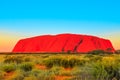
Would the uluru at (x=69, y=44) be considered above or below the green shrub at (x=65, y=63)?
below

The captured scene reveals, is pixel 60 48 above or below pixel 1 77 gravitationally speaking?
below

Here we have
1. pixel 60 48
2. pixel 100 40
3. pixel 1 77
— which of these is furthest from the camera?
pixel 100 40

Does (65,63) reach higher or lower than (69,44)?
higher

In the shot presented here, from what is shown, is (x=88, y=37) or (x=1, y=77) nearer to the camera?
(x=1, y=77)

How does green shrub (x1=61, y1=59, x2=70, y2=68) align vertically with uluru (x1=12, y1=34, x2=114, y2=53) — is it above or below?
above

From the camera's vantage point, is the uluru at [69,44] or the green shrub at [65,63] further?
the uluru at [69,44]

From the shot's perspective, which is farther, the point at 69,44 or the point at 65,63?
the point at 69,44

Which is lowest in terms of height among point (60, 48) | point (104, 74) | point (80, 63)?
point (60, 48)

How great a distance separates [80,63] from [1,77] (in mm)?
9983

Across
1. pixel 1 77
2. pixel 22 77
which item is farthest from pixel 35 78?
pixel 1 77

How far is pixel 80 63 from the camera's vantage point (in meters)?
25.7

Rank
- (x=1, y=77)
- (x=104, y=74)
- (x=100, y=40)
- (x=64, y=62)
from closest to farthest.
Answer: (x=104, y=74) → (x=1, y=77) → (x=64, y=62) → (x=100, y=40)

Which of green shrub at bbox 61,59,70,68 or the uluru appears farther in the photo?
the uluru

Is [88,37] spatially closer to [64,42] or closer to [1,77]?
[64,42]
